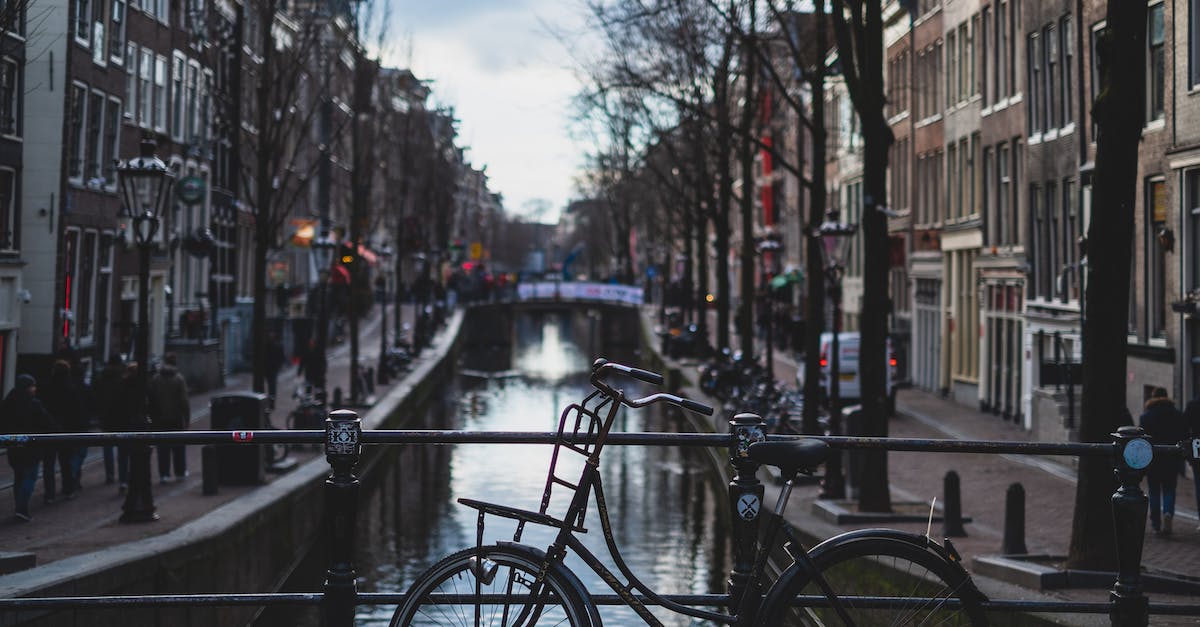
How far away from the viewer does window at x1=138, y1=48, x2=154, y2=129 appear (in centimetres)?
4475

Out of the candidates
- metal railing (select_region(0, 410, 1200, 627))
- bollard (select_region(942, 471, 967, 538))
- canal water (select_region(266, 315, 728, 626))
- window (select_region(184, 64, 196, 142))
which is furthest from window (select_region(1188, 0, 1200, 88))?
window (select_region(184, 64, 196, 142))

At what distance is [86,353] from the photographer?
3794 centimetres

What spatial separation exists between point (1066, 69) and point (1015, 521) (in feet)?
68.4

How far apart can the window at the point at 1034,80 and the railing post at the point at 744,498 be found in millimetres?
31967

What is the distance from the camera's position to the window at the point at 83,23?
36.2 m

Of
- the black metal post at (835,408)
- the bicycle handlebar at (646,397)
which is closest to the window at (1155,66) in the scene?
the black metal post at (835,408)

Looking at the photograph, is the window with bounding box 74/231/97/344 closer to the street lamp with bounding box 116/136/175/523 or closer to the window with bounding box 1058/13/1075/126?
the street lamp with bounding box 116/136/175/523

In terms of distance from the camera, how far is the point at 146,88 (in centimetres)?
4512

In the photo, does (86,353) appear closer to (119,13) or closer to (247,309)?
(119,13)

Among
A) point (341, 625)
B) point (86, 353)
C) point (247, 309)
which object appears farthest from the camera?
point (247, 309)

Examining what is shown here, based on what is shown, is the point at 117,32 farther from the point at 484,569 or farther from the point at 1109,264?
the point at 484,569

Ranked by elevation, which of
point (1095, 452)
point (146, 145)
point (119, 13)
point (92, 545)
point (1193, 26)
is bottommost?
point (92, 545)

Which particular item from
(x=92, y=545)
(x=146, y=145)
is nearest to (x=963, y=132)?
(x=146, y=145)

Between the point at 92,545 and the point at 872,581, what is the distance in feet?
36.3
